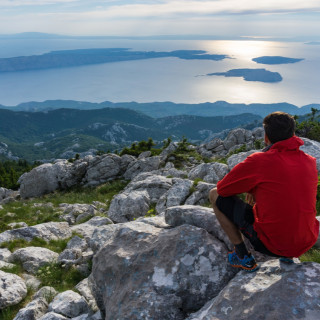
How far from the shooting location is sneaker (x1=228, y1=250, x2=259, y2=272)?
5828 millimetres

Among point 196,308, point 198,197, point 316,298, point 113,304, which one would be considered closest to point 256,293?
point 316,298

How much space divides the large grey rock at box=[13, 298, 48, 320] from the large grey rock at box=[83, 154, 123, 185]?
85.1 ft

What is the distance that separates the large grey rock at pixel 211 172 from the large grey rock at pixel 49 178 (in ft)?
58.0

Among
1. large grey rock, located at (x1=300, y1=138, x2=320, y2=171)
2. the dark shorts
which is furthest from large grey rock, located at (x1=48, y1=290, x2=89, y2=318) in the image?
large grey rock, located at (x1=300, y1=138, x2=320, y2=171)

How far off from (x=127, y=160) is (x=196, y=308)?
30.5m

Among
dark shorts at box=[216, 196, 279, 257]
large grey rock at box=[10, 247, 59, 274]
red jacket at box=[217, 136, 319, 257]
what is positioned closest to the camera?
red jacket at box=[217, 136, 319, 257]

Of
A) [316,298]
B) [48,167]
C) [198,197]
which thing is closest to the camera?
[316,298]

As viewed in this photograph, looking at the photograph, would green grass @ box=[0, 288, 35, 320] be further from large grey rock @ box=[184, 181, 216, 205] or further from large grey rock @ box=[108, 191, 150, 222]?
large grey rock @ box=[184, 181, 216, 205]

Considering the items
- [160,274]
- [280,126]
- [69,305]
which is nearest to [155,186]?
[69,305]

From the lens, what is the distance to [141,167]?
108ft

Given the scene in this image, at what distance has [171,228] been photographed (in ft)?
25.8

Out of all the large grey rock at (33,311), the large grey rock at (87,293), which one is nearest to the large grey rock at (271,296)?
the large grey rock at (87,293)

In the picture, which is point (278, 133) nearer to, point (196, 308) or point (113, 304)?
point (196, 308)

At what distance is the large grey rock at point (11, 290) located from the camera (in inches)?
312
